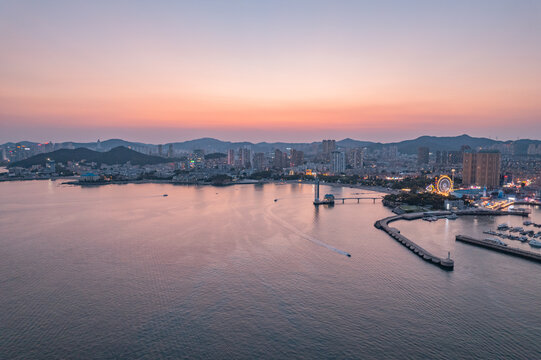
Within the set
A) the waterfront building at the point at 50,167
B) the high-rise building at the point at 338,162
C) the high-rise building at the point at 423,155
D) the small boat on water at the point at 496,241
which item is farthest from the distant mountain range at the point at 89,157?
the small boat on water at the point at 496,241

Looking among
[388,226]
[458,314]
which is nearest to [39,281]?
[458,314]

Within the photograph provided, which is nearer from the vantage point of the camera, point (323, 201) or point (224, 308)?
point (224, 308)

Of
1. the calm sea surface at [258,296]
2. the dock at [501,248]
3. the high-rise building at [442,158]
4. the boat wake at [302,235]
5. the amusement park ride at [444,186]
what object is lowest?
the calm sea surface at [258,296]

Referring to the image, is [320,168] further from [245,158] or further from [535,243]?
[535,243]

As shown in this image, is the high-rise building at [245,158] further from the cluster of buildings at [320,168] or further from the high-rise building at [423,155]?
the high-rise building at [423,155]

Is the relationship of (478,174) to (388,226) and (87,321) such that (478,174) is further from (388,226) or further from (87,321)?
(87,321)

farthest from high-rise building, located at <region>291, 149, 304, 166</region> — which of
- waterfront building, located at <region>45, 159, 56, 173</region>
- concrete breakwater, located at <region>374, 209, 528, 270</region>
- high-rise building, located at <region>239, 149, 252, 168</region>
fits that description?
concrete breakwater, located at <region>374, 209, 528, 270</region>

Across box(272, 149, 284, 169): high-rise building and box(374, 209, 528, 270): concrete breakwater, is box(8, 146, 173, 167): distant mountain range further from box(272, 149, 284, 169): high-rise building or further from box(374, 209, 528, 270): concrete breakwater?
box(374, 209, 528, 270): concrete breakwater
